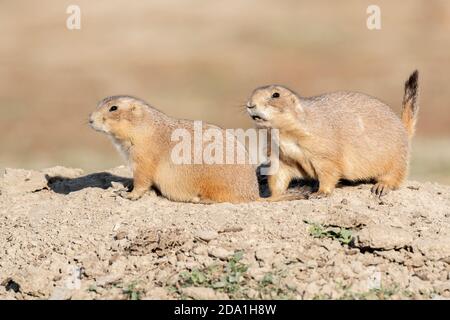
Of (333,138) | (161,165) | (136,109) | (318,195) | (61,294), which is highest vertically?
(136,109)

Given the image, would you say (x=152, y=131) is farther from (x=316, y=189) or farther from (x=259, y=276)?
(x=259, y=276)

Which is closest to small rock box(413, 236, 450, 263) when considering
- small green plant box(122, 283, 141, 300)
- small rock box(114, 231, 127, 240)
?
small green plant box(122, 283, 141, 300)

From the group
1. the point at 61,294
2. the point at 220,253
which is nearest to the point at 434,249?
the point at 220,253

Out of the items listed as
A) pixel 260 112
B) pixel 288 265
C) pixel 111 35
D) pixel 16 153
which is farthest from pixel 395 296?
pixel 111 35

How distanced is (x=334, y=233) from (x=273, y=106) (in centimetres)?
179

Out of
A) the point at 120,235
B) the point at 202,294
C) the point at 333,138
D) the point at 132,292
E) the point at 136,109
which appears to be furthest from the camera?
the point at 136,109

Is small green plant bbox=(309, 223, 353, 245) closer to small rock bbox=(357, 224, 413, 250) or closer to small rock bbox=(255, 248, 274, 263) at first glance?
small rock bbox=(357, 224, 413, 250)

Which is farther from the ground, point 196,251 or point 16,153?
point 16,153

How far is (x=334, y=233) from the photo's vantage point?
7109 mm

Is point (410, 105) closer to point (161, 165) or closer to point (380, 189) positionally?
point (380, 189)

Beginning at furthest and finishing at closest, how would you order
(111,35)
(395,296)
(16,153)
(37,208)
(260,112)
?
(111,35) < (16,153) < (37,208) < (260,112) < (395,296)

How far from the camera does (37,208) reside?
8.81 m

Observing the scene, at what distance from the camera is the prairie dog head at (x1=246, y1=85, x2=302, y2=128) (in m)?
8.27
